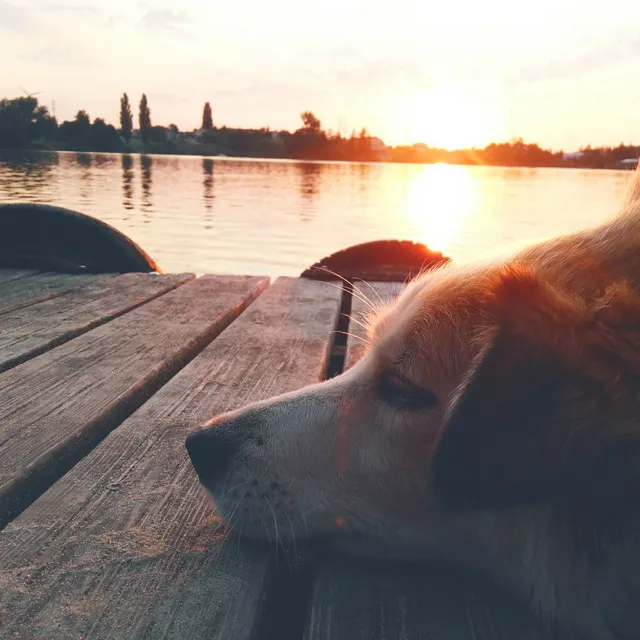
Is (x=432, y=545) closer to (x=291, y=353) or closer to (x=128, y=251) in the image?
(x=291, y=353)

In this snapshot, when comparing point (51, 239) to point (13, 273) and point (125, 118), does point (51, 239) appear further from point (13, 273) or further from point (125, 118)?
point (125, 118)

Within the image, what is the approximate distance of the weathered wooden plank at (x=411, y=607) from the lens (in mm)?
1232

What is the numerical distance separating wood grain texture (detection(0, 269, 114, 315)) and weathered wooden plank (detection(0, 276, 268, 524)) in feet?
2.38

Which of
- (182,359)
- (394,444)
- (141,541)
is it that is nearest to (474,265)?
(394,444)

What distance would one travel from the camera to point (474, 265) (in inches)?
72.3

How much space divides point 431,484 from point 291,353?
1566mm

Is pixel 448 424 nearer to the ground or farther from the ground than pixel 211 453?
farther from the ground

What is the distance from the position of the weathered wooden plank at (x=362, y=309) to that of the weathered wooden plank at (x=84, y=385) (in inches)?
30.3

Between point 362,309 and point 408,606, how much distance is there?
2626 millimetres

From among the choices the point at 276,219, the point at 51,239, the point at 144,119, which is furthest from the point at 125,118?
the point at 51,239

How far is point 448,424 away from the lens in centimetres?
126

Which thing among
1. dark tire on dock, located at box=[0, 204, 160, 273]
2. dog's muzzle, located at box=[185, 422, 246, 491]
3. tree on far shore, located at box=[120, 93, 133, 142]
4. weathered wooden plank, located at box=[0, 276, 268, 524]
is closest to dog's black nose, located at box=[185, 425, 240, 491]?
dog's muzzle, located at box=[185, 422, 246, 491]

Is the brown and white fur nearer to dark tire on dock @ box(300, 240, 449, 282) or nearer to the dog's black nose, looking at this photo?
the dog's black nose

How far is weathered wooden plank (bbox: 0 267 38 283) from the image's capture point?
15.1 ft
